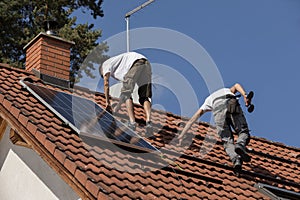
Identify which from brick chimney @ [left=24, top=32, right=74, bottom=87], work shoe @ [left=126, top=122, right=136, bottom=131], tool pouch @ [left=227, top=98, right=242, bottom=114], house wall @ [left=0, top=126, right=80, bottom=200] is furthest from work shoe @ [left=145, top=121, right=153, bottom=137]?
house wall @ [left=0, top=126, right=80, bottom=200]

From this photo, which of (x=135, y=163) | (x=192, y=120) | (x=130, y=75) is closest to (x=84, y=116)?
→ (x=130, y=75)

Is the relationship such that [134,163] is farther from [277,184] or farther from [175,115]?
[175,115]

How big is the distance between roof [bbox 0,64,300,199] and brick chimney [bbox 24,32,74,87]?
1.98 feet

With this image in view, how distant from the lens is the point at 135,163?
977cm

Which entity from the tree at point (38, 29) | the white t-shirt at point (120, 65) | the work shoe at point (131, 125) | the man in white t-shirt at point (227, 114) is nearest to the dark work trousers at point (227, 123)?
the man in white t-shirt at point (227, 114)

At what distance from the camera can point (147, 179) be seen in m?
9.35

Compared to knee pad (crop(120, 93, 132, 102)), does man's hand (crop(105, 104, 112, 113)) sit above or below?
below

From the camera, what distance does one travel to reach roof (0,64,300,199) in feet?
28.7

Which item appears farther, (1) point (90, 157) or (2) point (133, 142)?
(2) point (133, 142)

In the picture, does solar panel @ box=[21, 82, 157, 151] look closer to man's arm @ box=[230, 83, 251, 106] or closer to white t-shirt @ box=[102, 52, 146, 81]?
white t-shirt @ box=[102, 52, 146, 81]

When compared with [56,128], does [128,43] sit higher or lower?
higher

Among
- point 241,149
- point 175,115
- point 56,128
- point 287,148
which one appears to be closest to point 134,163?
point 56,128

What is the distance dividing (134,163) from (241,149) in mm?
1944

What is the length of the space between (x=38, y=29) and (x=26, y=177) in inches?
816
